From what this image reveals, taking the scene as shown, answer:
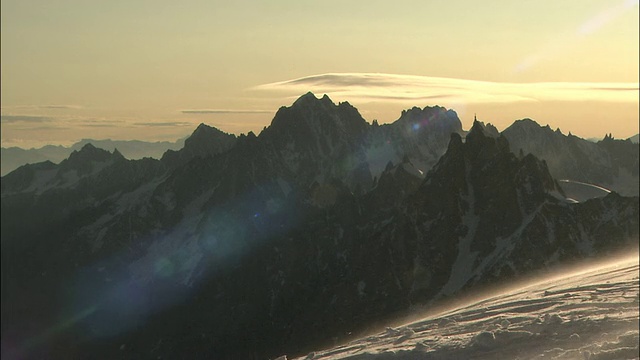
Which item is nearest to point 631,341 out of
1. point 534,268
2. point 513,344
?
point 513,344

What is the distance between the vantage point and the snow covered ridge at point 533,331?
1694 cm

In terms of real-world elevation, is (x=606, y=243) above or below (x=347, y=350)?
below

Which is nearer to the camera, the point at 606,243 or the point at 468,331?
the point at 468,331

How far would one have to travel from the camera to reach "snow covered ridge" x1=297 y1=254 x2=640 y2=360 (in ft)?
55.6

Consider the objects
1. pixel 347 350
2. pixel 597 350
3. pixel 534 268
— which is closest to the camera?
pixel 597 350

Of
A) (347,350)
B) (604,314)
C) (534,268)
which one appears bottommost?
(534,268)

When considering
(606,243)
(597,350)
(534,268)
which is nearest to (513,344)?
(597,350)

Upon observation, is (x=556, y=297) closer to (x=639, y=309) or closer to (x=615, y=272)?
(x=639, y=309)

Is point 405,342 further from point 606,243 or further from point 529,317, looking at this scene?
point 606,243

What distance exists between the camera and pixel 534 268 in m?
194

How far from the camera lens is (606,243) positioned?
655 feet

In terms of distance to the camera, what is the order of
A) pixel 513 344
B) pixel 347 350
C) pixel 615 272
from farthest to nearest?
pixel 615 272, pixel 347 350, pixel 513 344

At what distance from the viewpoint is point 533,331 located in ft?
60.8

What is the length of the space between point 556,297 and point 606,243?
19163 cm
